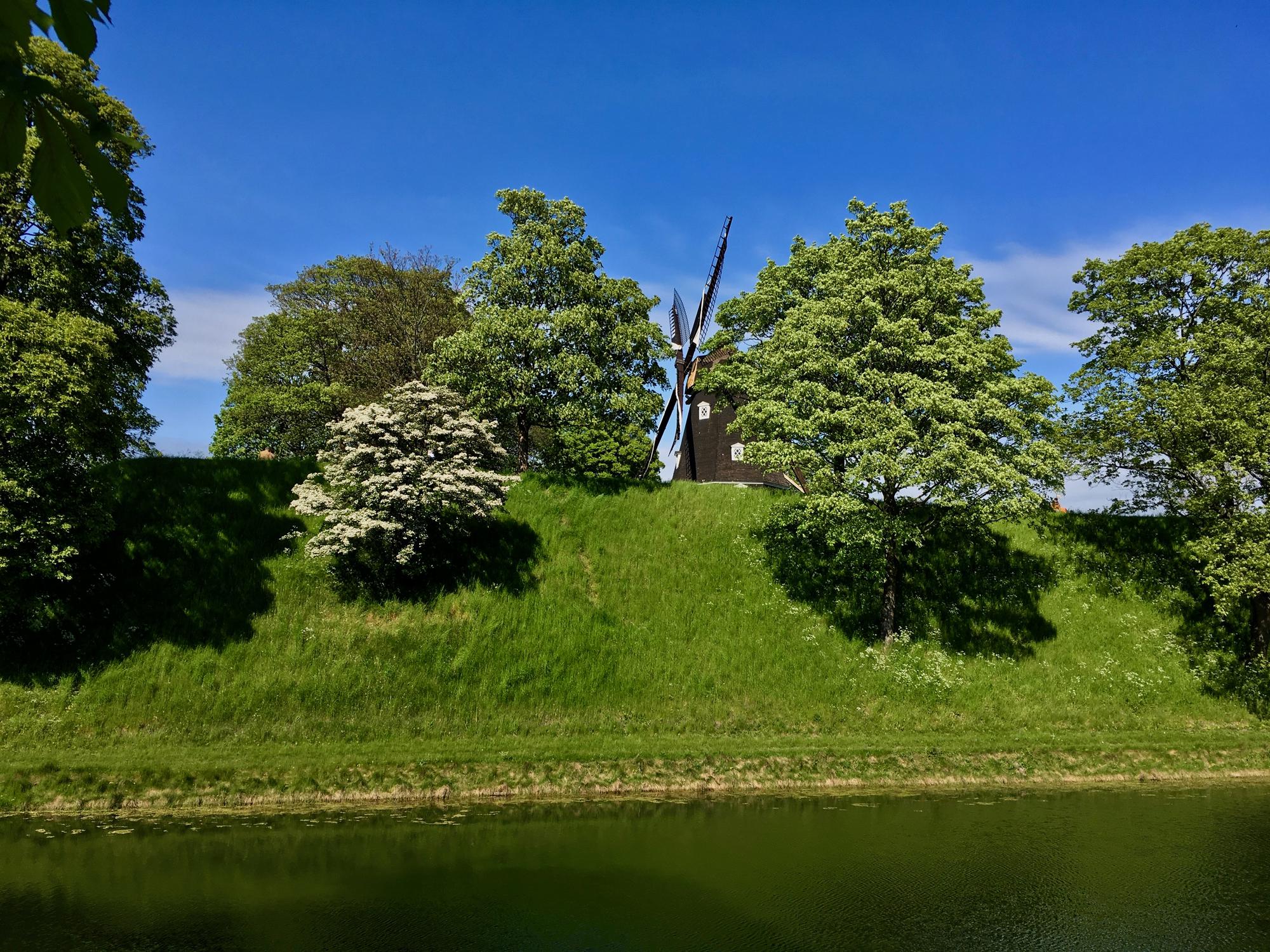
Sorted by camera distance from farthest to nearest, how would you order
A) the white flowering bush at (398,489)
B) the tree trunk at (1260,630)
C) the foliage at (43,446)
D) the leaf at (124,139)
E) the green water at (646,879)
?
the tree trunk at (1260,630) → the white flowering bush at (398,489) → the foliage at (43,446) → the green water at (646,879) → the leaf at (124,139)

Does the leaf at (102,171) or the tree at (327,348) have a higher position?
the tree at (327,348)

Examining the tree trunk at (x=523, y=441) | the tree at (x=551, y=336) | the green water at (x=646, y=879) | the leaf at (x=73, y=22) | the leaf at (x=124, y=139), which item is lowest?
the green water at (x=646, y=879)

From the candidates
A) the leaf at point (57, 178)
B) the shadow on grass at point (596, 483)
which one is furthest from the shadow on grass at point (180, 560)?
the leaf at point (57, 178)

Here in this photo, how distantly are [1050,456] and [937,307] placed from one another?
797 centimetres

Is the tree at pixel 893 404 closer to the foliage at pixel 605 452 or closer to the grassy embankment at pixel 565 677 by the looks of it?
the grassy embankment at pixel 565 677

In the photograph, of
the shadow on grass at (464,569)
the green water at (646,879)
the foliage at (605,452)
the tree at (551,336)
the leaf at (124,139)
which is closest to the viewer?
the leaf at (124,139)

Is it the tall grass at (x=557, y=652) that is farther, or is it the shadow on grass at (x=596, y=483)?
the shadow on grass at (x=596, y=483)

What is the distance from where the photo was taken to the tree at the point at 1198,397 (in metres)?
28.5

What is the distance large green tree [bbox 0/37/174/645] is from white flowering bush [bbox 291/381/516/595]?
260 inches

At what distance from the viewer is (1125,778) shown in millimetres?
23172

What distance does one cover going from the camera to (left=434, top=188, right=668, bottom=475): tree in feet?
Result: 112

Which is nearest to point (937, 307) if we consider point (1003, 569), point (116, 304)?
point (1003, 569)

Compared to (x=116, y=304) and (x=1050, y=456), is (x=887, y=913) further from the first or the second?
(x=116, y=304)

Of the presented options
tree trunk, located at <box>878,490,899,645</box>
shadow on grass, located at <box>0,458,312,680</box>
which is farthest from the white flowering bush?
tree trunk, located at <box>878,490,899,645</box>
